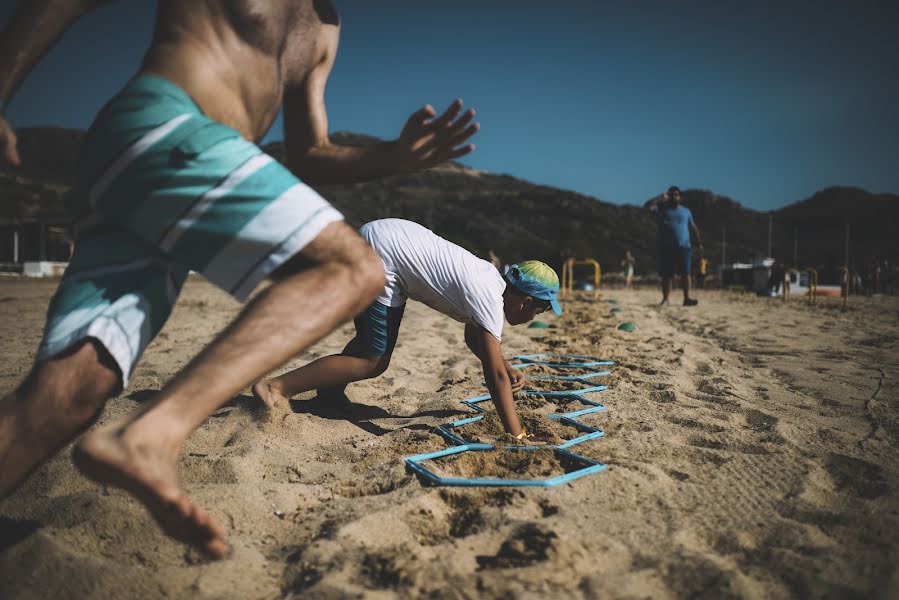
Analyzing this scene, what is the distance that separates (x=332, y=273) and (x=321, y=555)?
0.87m

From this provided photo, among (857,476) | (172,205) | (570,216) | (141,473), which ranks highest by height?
(570,216)

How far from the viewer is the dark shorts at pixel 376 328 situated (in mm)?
3072

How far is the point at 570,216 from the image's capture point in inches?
2079

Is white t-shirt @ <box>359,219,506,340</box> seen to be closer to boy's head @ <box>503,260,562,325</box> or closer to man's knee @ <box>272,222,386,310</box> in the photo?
boy's head @ <box>503,260,562,325</box>

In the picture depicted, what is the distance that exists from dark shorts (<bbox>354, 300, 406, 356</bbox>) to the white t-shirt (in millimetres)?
54

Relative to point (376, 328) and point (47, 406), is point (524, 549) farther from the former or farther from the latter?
point (376, 328)

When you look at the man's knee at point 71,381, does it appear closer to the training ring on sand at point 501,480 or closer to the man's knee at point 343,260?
the man's knee at point 343,260

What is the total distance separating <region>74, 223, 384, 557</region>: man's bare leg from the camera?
1019 millimetres

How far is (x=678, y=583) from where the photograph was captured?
1.46 m

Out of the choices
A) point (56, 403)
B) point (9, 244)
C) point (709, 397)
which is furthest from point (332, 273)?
point (9, 244)

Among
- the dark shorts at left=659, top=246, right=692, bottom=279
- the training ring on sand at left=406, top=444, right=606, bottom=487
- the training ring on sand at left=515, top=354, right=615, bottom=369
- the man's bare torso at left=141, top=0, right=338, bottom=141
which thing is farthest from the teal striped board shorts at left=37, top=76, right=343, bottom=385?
the dark shorts at left=659, top=246, right=692, bottom=279

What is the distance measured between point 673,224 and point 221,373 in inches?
378

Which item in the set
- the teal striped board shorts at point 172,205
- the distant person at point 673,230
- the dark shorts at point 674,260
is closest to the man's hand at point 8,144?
the teal striped board shorts at point 172,205

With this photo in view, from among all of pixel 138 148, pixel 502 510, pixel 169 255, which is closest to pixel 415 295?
pixel 502 510
